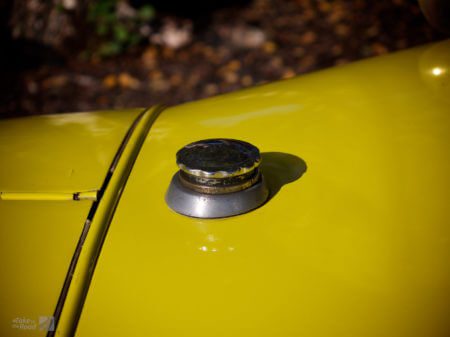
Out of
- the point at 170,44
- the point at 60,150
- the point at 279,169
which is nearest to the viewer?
the point at 279,169

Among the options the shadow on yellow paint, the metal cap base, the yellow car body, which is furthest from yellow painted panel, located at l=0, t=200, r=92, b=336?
the shadow on yellow paint

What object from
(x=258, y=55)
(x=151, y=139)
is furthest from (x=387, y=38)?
(x=151, y=139)

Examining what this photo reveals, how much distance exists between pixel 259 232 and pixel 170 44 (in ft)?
14.2

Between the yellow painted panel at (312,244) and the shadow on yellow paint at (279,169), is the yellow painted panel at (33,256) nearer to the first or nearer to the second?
the yellow painted panel at (312,244)

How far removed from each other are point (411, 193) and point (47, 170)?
2.48 feet

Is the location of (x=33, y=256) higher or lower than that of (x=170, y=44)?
higher

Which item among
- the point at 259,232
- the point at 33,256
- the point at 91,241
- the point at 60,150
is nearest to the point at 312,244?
the point at 259,232

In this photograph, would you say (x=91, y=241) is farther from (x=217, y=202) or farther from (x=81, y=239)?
(x=217, y=202)

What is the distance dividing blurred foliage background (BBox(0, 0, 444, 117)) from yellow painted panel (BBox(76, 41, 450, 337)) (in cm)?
317

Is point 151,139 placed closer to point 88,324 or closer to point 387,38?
point 88,324

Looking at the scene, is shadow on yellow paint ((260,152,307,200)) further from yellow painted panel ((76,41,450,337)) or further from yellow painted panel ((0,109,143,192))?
yellow painted panel ((0,109,143,192))

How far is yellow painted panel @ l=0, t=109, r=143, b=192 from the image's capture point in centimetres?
98

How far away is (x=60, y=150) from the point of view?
111 centimetres

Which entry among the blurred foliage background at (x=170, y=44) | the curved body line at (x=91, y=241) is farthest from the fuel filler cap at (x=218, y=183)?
the blurred foliage background at (x=170, y=44)
